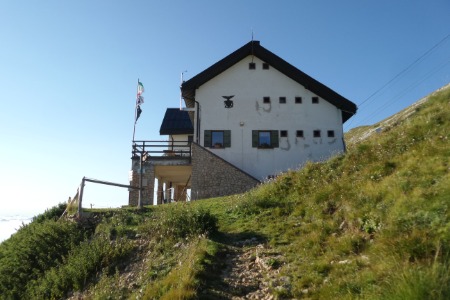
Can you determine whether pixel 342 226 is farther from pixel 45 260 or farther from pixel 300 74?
pixel 300 74

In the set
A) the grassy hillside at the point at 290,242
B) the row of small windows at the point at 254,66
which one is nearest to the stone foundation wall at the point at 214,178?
the row of small windows at the point at 254,66

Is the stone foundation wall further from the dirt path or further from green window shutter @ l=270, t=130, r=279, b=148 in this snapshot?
the dirt path

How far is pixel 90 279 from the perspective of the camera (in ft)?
38.0

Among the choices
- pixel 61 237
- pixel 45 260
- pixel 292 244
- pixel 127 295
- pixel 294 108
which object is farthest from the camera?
pixel 294 108

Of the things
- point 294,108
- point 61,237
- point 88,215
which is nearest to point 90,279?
point 61,237

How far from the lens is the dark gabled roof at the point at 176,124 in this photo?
39.8 m

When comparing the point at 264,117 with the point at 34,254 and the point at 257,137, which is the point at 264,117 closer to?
the point at 257,137

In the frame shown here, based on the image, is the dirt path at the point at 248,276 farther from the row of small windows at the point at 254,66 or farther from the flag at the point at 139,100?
the row of small windows at the point at 254,66

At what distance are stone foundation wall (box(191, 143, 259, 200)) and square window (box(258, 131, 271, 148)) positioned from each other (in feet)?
13.2

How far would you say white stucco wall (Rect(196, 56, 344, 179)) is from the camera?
28172mm

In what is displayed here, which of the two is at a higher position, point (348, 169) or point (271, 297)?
point (348, 169)

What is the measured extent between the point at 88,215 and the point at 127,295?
7.73 m

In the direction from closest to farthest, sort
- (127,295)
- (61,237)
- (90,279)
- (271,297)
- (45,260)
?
(271,297)
(127,295)
(90,279)
(45,260)
(61,237)

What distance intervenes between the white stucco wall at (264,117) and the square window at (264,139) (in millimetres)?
363
